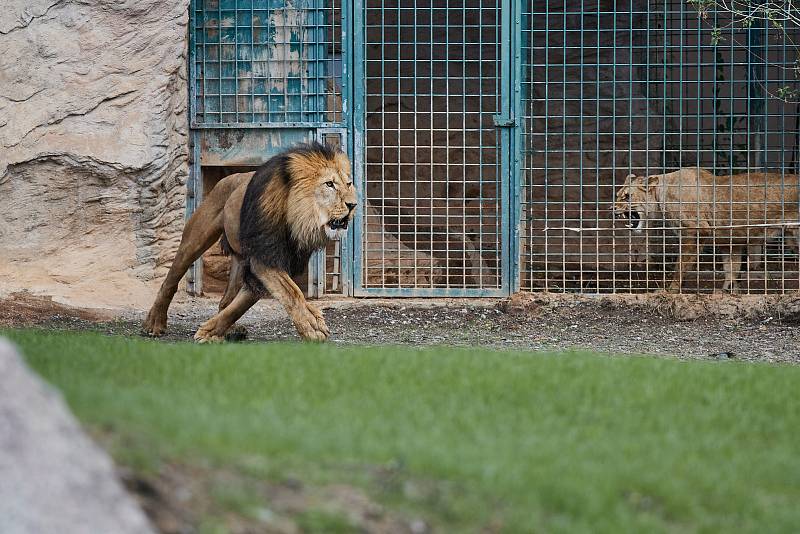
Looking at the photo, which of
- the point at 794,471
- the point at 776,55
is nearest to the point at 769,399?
the point at 794,471

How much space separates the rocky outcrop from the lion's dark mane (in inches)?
136

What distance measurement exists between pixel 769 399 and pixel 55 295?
774 cm

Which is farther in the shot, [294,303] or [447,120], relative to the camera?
[447,120]

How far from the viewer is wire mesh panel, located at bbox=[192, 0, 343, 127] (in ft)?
43.0

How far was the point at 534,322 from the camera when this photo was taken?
11758 mm

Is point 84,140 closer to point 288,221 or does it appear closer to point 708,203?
point 288,221

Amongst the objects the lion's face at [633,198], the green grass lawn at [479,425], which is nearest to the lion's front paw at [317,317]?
the green grass lawn at [479,425]

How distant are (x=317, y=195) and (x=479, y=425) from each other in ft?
12.9

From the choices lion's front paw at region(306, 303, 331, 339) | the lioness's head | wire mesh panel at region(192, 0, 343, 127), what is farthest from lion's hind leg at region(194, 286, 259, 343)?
wire mesh panel at region(192, 0, 343, 127)

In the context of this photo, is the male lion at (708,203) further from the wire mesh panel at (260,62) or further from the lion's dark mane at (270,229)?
the lion's dark mane at (270,229)

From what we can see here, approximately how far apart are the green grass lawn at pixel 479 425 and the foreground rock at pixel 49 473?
0.30 meters

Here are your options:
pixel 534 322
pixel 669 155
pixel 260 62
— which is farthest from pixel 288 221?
pixel 669 155

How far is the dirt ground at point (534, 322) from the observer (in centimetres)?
1035

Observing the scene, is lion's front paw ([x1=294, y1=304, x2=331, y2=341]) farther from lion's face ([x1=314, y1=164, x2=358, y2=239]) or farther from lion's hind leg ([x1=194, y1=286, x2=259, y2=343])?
lion's face ([x1=314, y1=164, x2=358, y2=239])
